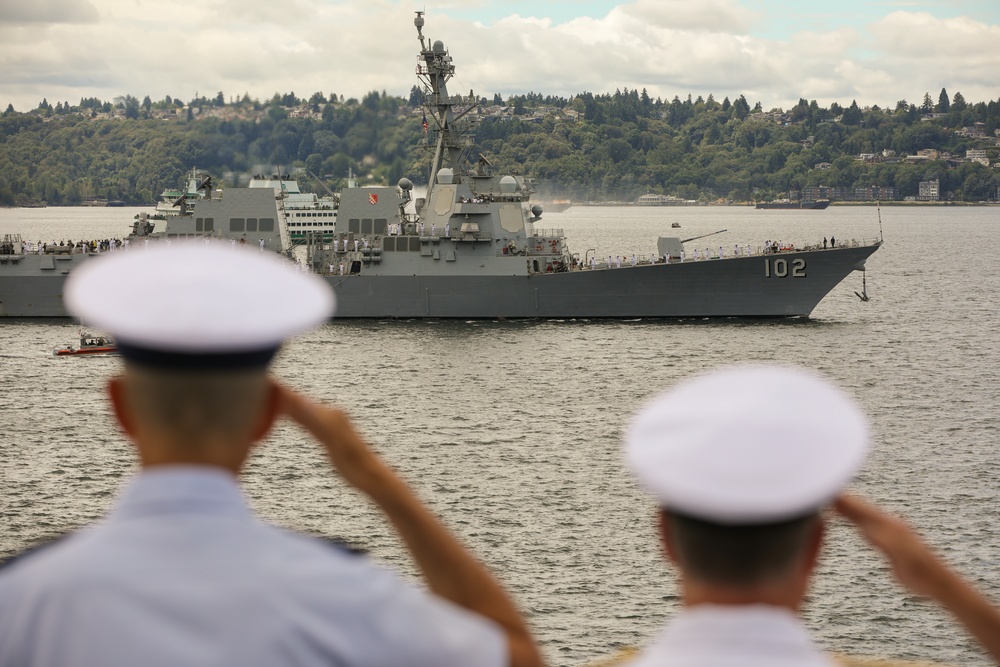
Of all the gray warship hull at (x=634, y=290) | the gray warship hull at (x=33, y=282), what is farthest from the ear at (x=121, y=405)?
the gray warship hull at (x=33, y=282)

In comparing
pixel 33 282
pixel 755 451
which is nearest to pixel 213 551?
pixel 755 451

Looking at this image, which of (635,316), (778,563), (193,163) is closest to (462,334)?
(635,316)

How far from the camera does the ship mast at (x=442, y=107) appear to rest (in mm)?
53219

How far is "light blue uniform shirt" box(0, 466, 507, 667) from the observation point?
1.95 m

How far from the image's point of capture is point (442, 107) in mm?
53719

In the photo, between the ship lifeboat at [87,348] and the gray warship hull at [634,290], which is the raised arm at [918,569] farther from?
the gray warship hull at [634,290]

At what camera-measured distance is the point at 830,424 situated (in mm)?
2061

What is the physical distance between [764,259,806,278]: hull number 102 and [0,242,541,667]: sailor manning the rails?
47203 millimetres

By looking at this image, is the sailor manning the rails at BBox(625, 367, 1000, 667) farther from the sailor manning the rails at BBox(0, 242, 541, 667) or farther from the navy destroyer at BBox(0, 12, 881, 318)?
the navy destroyer at BBox(0, 12, 881, 318)

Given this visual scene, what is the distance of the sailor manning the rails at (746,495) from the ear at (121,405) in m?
0.86

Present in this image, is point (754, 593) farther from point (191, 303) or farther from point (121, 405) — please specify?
point (121, 405)

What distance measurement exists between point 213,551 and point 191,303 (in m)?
0.39

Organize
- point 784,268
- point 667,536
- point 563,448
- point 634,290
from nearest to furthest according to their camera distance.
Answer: point 667,536 < point 563,448 < point 784,268 < point 634,290

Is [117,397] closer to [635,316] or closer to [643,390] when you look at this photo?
[643,390]
